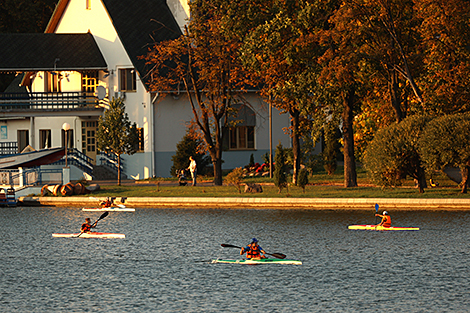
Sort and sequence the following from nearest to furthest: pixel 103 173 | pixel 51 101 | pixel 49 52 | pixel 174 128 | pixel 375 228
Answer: pixel 375 228
pixel 103 173
pixel 174 128
pixel 51 101
pixel 49 52

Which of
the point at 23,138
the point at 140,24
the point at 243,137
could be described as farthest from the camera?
the point at 23,138

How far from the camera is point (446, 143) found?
27500mm

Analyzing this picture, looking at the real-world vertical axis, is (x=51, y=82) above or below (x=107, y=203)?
above

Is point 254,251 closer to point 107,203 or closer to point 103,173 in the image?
point 107,203

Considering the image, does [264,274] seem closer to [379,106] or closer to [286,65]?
[286,65]

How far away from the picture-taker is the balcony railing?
1903 inches

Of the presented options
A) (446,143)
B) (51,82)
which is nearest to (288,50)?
(446,143)

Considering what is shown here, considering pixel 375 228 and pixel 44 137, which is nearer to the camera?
pixel 375 228

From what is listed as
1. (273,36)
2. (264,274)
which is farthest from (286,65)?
(264,274)

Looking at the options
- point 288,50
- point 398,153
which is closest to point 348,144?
point 398,153

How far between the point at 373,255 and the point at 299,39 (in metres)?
16.1

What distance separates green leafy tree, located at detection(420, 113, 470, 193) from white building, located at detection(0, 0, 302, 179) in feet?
60.8

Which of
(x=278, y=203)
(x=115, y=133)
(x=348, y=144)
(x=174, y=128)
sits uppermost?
(x=174, y=128)

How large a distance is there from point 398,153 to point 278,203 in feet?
19.0
